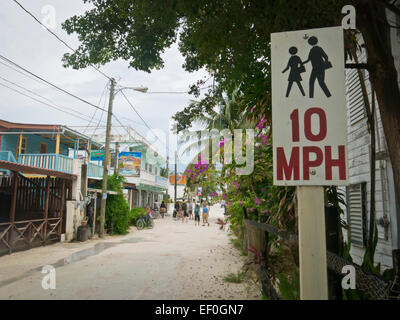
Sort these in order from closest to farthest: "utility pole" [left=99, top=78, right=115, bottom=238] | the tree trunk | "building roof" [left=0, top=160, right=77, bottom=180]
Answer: the tree trunk → "building roof" [left=0, top=160, right=77, bottom=180] → "utility pole" [left=99, top=78, right=115, bottom=238]

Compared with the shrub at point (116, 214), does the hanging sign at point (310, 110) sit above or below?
above

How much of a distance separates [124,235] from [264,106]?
45.5 ft

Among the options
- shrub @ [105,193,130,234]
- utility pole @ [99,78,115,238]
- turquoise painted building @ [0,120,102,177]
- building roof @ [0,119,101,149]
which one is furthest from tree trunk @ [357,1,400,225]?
building roof @ [0,119,101,149]

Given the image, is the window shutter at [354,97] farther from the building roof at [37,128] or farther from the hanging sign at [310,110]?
the building roof at [37,128]

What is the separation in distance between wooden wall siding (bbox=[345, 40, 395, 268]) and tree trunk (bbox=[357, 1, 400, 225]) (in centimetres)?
208

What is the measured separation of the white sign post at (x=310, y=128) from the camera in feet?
5.29

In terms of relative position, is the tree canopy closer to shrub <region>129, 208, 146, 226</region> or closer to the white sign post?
the white sign post

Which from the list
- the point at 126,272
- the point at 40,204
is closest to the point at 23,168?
the point at 40,204

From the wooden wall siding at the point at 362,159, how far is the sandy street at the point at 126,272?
7.00 feet

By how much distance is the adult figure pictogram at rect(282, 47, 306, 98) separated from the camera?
1.74 meters

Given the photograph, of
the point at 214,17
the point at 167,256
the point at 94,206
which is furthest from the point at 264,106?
the point at 94,206

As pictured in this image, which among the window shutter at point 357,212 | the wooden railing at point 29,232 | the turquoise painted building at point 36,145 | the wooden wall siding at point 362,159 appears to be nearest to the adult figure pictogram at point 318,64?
the wooden wall siding at point 362,159

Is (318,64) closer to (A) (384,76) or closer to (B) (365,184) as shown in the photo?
(A) (384,76)
